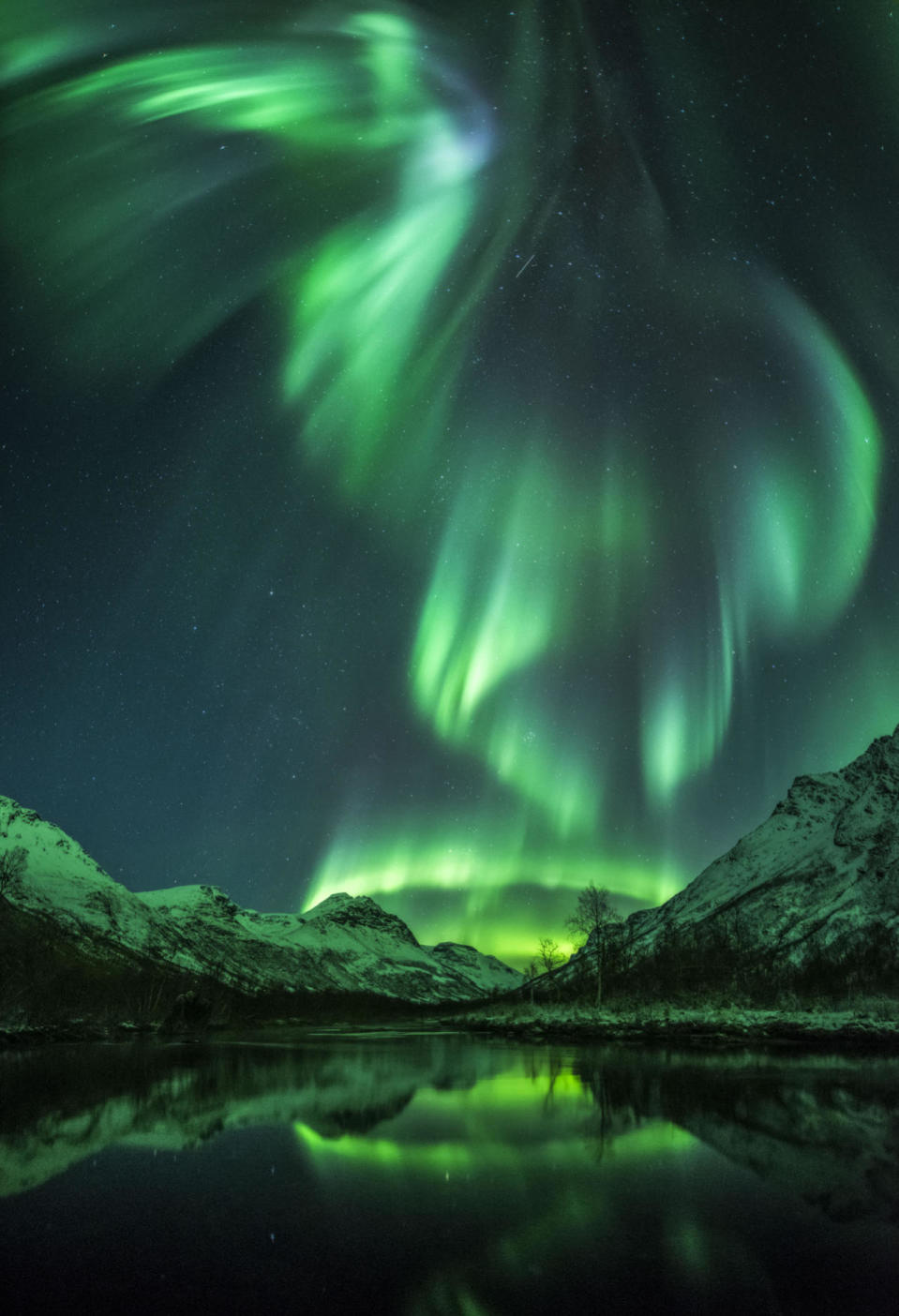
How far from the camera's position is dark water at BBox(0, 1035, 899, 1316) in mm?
6230

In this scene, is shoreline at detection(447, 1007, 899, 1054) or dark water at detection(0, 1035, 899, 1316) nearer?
dark water at detection(0, 1035, 899, 1316)

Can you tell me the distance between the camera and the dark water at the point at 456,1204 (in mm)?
6230

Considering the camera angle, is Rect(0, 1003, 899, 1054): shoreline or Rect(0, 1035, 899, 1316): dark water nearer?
Rect(0, 1035, 899, 1316): dark water

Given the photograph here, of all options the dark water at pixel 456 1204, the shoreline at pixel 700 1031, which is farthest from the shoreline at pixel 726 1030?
the dark water at pixel 456 1204

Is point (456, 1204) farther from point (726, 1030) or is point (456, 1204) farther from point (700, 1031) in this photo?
point (700, 1031)

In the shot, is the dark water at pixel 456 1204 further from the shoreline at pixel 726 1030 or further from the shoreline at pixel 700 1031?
the shoreline at pixel 700 1031

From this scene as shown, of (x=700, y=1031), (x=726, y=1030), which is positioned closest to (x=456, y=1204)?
(x=726, y=1030)

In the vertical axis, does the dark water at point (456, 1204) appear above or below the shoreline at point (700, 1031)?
above

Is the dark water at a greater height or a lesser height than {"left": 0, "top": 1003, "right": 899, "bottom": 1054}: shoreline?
greater

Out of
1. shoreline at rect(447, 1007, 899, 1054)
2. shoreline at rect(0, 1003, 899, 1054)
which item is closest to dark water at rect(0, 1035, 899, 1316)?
shoreline at rect(447, 1007, 899, 1054)

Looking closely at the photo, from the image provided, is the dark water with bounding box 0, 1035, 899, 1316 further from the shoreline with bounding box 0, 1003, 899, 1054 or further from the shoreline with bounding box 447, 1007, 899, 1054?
the shoreline with bounding box 0, 1003, 899, 1054

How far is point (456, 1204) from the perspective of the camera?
8898 millimetres

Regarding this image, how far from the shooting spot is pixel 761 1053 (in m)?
31.0

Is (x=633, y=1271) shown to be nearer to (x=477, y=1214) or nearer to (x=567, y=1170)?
(x=477, y=1214)
